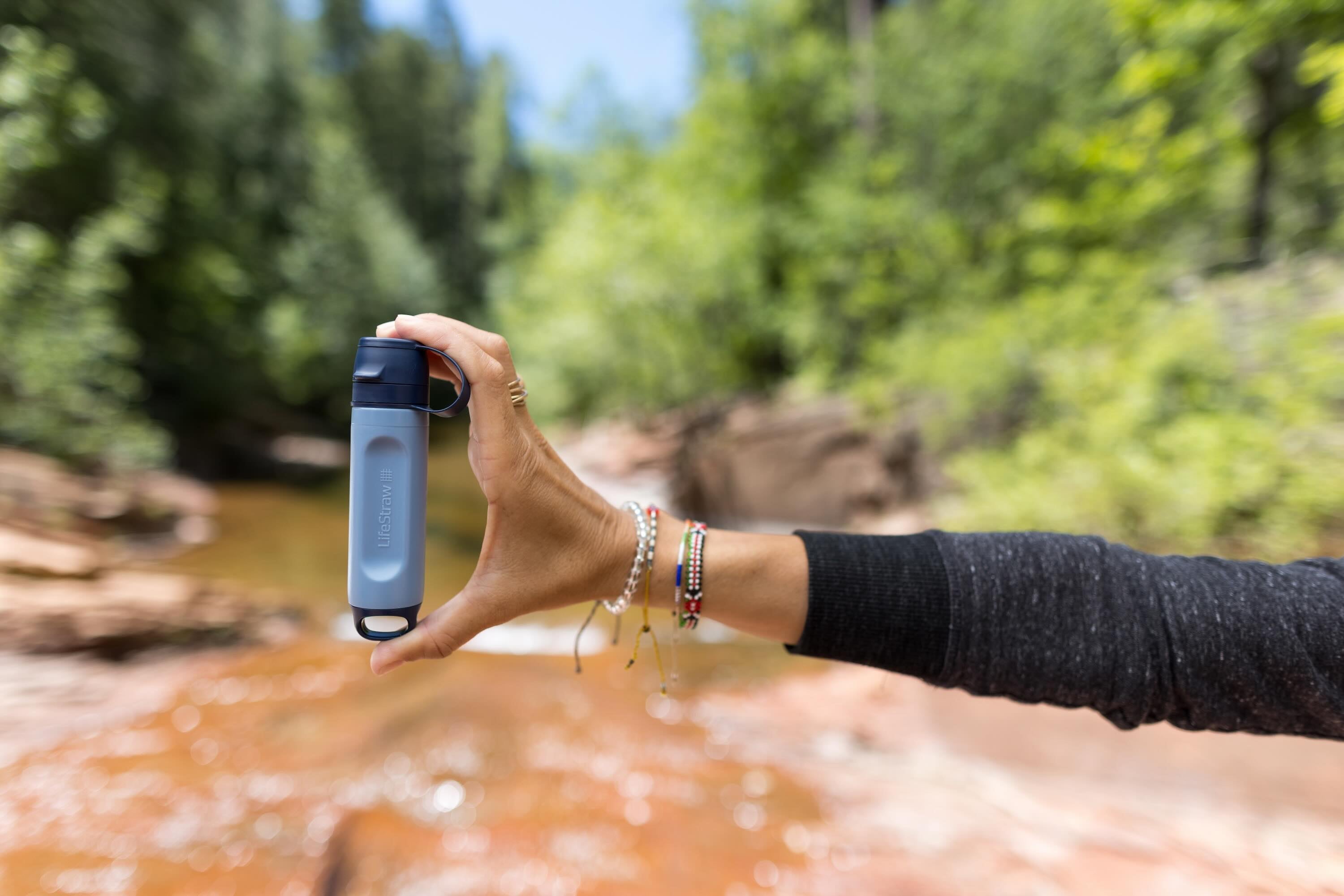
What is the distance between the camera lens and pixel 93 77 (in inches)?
361

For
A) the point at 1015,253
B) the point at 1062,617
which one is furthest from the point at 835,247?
the point at 1062,617

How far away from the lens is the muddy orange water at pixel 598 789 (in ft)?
7.23

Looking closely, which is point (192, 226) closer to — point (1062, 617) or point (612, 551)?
point (612, 551)

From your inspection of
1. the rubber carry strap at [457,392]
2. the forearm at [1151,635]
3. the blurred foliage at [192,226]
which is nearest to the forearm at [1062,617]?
the forearm at [1151,635]

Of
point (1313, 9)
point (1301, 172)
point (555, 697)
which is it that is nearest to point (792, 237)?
point (1301, 172)

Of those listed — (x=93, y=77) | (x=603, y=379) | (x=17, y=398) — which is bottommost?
(x=17, y=398)

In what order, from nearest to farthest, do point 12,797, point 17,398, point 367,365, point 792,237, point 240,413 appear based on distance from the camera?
point 367,365
point 12,797
point 17,398
point 792,237
point 240,413

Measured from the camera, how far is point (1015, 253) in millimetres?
9500

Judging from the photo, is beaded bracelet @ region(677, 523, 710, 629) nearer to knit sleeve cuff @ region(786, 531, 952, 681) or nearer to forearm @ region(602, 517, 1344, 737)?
forearm @ region(602, 517, 1344, 737)

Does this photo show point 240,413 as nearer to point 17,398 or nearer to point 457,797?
Result: point 17,398

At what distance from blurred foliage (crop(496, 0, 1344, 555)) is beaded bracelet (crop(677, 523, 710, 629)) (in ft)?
14.0

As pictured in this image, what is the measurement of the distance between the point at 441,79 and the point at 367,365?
106 ft

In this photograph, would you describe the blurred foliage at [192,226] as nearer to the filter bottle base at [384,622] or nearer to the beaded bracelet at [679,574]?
the filter bottle base at [384,622]

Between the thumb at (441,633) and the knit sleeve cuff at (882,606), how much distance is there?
73 centimetres
